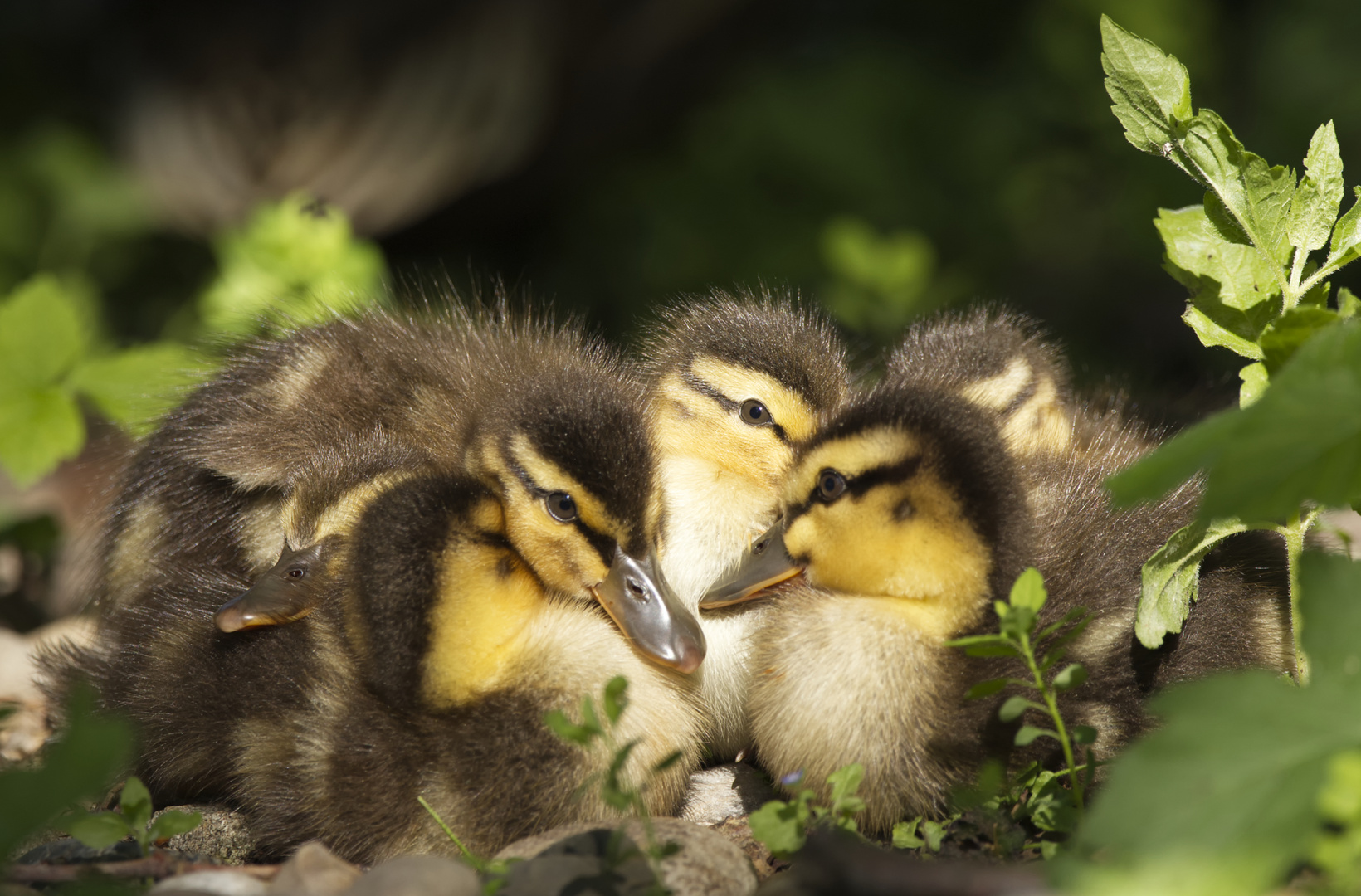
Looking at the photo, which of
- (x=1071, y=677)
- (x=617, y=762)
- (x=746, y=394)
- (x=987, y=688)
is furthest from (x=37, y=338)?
(x=1071, y=677)

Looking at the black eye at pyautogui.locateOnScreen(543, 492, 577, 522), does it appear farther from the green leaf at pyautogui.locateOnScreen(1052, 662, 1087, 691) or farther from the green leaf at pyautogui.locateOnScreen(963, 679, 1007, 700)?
the green leaf at pyautogui.locateOnScreen(1052, 662, 1087, 691)

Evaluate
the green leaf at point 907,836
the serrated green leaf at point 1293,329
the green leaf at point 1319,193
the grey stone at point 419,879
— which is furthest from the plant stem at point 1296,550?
the grey stone at point 419,879

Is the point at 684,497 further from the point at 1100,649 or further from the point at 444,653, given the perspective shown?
the point at 1100,649

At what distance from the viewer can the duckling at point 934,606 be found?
178cm

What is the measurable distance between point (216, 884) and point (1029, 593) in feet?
3.63

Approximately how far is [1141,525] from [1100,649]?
0.26m

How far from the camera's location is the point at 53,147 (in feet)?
17.8

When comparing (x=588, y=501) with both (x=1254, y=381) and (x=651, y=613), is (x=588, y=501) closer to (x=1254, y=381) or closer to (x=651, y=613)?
(x=651, y=613)

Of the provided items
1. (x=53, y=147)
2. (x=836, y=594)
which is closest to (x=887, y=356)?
(x=836, y=594)

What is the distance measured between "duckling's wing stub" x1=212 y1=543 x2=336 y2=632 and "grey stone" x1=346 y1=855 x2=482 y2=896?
1.65ft

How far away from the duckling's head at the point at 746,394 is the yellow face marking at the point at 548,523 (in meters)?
0.31

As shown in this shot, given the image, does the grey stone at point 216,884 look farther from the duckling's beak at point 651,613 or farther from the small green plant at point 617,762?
the duckling's beak at point 651,613

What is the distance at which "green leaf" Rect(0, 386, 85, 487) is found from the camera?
8.56 ft

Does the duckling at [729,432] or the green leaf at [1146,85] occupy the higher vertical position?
the green leaf at [1146,85]
